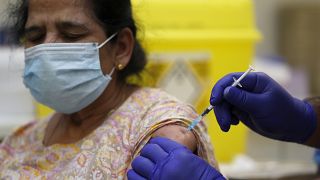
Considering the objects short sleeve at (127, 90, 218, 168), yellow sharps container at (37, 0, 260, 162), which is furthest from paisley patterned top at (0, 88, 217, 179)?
yellow sharps container at (37, 0, 260, 162)

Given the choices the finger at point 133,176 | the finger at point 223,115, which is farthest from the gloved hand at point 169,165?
the finger at point 223,115

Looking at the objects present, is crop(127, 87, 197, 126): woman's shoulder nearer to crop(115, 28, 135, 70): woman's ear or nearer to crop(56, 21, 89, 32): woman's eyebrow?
crop(115, 28, 135, 70): woman's ear

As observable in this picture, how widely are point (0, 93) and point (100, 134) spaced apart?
1197 millimetres

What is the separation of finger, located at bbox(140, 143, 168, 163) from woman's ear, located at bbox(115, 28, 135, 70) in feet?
1.49

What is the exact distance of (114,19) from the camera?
1546 millimetres

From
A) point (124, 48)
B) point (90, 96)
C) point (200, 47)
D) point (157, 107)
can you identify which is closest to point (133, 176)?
point (157, 107)

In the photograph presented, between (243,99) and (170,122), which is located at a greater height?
(243,99)

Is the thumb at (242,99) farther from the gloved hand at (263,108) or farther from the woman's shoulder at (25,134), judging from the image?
the woman's shoulder at (25,134)

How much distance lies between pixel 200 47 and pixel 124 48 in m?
0.77

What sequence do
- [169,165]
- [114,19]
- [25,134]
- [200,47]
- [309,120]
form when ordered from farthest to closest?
[200,47], [25,134], [114,19], [309,120], [169,165]

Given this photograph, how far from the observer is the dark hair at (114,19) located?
1.51 metres

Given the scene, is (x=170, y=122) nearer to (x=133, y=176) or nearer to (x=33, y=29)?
(x=133, y=176)

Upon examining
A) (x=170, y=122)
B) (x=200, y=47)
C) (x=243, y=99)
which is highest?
(x=243, y=99)

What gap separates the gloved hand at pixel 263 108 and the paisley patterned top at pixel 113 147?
13 centimetres
